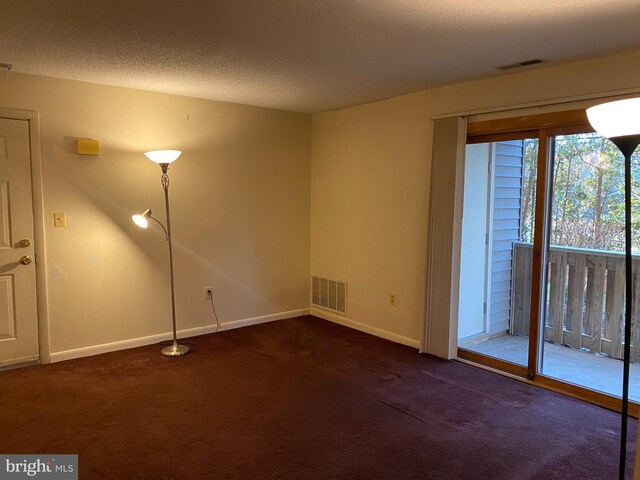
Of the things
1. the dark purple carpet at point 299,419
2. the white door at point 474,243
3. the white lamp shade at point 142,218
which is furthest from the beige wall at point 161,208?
the white door at point 474,243

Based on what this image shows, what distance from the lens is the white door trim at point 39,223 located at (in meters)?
3.75

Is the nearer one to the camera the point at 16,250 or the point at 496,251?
the point at 16,250

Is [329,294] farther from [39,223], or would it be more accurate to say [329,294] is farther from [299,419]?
[39,223]

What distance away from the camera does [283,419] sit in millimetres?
3020

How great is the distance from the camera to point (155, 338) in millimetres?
4480

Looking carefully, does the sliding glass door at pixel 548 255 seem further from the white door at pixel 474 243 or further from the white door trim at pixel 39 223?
the white door trim at pixel 39 223

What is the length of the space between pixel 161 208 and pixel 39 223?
1.00 m

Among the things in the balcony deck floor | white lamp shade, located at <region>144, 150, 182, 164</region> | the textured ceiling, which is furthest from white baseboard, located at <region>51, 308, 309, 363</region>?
the textured ceiling

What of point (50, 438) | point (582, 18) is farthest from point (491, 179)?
point (50, 438)

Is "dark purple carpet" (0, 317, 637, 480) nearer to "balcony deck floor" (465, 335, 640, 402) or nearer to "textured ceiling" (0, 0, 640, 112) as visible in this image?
"balcony deck floor" (465, 335, 640, 402)

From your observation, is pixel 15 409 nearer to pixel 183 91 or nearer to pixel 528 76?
pixel 183 91

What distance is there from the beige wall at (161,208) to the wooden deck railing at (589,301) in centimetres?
262

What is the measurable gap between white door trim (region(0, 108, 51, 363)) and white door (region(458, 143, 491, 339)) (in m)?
3.50

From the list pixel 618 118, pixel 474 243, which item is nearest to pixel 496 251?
pixel 474 243
